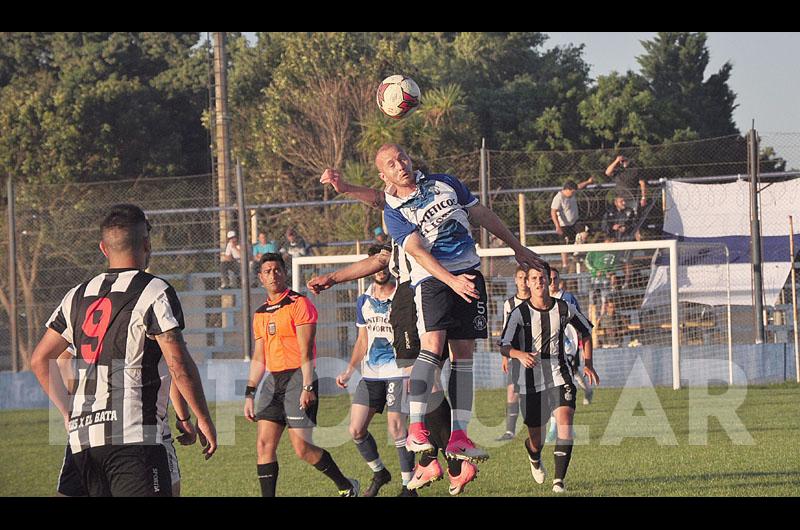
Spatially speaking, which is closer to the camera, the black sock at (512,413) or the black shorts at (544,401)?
the black shorts at (544,401)

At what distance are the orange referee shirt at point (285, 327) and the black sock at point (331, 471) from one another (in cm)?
82

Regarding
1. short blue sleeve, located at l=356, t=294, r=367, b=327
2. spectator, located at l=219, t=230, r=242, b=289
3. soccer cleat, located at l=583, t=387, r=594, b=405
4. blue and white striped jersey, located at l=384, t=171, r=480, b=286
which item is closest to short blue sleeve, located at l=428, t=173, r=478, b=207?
blue and white striped jersey, located at l=384, t=171, r=480, b=286

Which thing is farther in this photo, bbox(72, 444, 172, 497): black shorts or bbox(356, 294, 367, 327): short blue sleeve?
Result: bbox(356, 294, 367, 327): short blue sleeve

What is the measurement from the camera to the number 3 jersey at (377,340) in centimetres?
1004

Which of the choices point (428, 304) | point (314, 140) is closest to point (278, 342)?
point (428, 304)

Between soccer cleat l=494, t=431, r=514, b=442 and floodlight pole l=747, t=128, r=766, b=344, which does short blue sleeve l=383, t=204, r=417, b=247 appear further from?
floodlight pole l=747, t=128, r=766, b=344

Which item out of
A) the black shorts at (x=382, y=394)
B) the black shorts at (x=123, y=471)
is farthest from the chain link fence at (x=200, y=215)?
the black shorts at (x=123, y=471)

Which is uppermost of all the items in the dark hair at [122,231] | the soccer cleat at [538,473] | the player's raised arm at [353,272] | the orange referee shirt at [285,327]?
the dark hair at [122,231]

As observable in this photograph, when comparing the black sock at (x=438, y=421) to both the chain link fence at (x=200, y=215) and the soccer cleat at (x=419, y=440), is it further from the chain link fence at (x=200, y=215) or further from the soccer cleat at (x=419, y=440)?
the chain link fence at (x=200, y=215)

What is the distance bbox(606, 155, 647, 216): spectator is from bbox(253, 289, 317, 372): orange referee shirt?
35.3ft

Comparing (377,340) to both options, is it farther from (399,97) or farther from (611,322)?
(611,322)

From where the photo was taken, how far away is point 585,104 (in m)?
36.7

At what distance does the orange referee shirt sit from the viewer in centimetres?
932

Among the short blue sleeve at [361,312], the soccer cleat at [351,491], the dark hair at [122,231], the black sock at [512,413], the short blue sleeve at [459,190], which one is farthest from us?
the black sock at [512,413]
